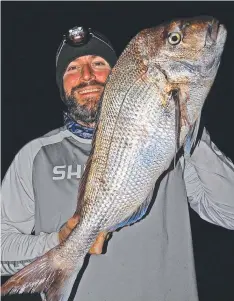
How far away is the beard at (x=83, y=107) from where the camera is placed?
2.38 m

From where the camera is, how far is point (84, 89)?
7.88ft

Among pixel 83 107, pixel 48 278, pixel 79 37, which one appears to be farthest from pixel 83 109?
pixel 48 278

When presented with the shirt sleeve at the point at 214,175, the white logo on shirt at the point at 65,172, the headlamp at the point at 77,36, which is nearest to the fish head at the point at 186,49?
the shirt sleeve at the point at 214,175

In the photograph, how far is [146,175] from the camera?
1.73 meters

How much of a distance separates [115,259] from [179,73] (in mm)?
949

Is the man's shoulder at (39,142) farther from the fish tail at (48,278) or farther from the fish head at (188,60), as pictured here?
the fish head at (188,60)

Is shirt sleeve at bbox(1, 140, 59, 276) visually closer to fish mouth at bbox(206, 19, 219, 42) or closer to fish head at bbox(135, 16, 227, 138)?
fish head at bbox(135, 16, 227, 138)

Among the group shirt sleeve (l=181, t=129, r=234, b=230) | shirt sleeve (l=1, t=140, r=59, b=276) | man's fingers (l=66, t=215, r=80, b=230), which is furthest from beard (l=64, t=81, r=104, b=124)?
man's fingers (l=66, t=215, r=80, b=230)

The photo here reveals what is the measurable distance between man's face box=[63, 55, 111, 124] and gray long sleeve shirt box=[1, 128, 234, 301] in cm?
17

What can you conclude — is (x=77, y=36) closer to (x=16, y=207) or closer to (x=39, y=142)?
(x=39, y=142)

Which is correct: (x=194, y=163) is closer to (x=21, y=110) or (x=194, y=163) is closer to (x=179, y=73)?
(x=179, y=73)

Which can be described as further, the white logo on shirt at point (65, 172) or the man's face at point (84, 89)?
the man's face at point (84, 89)

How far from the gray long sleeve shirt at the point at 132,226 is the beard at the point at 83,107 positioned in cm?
15

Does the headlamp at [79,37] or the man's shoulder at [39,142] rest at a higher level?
the headlamp at [79,37]
